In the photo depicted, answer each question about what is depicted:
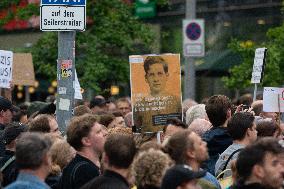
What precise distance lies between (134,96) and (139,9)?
20383 millimetres

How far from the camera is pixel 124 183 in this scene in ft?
23.4

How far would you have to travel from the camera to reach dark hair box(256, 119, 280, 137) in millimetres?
10039

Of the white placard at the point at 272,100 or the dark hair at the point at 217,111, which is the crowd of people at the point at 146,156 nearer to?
the dark hair at the point at 217,111

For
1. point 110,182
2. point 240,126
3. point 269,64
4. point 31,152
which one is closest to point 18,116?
point 240,126

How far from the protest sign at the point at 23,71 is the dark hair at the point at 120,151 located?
27.3 feet

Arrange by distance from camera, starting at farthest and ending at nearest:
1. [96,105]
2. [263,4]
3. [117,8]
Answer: [263,4]
[117,8]
[96,105]

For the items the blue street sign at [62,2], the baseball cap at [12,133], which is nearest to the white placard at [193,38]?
the blue street sign at [62,2]

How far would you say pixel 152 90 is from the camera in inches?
422

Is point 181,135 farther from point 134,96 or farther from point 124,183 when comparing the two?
point 134,96

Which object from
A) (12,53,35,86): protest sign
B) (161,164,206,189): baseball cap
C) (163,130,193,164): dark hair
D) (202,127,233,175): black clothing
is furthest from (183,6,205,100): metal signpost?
(161,164,206,189): baseball cap

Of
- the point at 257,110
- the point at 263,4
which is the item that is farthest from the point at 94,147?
the point at 263,4

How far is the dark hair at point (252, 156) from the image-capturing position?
22.6ft

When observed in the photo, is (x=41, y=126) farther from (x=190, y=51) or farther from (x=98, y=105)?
(x=190, y=51)

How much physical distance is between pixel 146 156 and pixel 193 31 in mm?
16271
